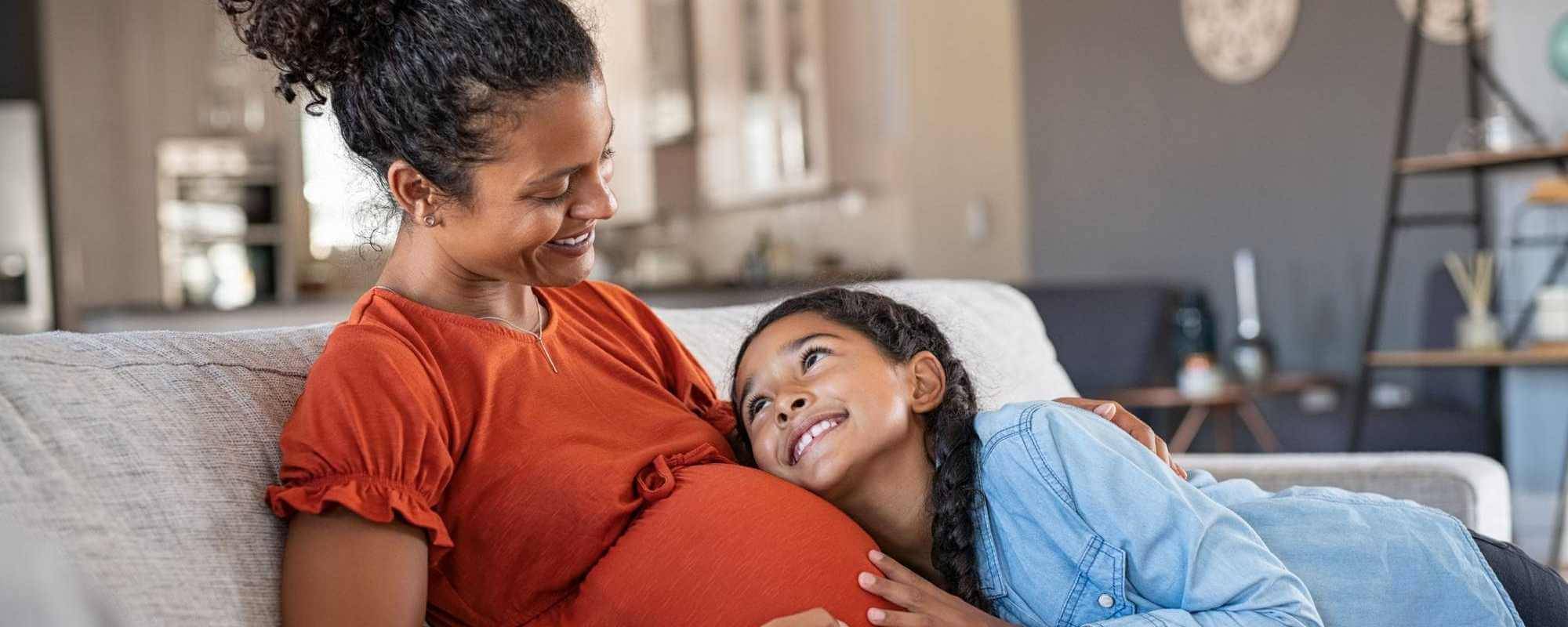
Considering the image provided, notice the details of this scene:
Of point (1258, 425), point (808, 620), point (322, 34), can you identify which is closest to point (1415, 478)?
point (808, 620)

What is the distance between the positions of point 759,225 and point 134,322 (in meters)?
2.79

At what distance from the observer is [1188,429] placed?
4.95 metres

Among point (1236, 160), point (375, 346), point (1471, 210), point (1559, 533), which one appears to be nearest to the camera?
point (375, 346)

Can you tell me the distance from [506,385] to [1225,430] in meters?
4.09

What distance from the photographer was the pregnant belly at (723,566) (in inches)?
46.0

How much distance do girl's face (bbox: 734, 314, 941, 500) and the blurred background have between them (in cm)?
180

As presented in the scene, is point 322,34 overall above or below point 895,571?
above

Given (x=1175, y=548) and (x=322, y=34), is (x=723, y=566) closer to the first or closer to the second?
(x=1175, y=548)

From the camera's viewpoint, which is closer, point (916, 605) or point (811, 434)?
point (916, 605)

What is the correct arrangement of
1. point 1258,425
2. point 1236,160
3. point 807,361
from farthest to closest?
point 1236,160 → point 1258,425 → point 807,361

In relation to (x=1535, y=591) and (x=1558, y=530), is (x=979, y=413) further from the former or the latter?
(x=1558, y=530)

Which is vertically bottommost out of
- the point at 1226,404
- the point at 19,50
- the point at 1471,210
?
the point at 1226,404

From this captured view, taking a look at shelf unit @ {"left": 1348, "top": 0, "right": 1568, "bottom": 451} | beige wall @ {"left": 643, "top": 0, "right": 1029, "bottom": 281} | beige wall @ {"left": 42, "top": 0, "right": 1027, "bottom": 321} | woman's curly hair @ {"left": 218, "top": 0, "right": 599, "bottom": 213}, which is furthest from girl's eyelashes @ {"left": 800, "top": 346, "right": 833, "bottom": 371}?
beige wall @ {"left": 643, "top": 0, "right": 1029, "bottom": 281}

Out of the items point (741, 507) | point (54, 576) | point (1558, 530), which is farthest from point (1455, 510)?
point (1558, 530)
